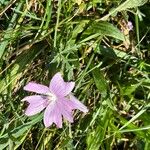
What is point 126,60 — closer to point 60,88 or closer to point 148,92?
point 148,92

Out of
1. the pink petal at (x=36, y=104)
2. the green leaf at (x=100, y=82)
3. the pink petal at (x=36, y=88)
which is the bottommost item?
the green leaf at (x=100, y=82)

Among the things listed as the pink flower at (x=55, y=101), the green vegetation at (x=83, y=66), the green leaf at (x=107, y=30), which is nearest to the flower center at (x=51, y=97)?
the pink flower at (x=55, y=101)

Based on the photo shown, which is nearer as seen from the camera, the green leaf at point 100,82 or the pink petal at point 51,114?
the pink petal at point 51,114

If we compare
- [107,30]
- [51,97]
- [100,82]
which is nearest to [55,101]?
[51,97]

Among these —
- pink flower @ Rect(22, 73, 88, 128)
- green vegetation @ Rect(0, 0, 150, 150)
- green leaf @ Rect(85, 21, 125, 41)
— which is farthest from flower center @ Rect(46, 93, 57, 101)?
green leaf @ Rect(85, 21, 125, 41)

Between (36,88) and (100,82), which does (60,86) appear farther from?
(100,82)

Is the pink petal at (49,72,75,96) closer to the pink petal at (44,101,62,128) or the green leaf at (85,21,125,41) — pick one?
the pink petal at (44,101,62,128)

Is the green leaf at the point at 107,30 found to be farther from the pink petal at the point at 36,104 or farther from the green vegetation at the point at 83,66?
the pink petal at the point at 36,104

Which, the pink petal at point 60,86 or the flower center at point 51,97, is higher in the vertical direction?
the pink petal at point 60,86
